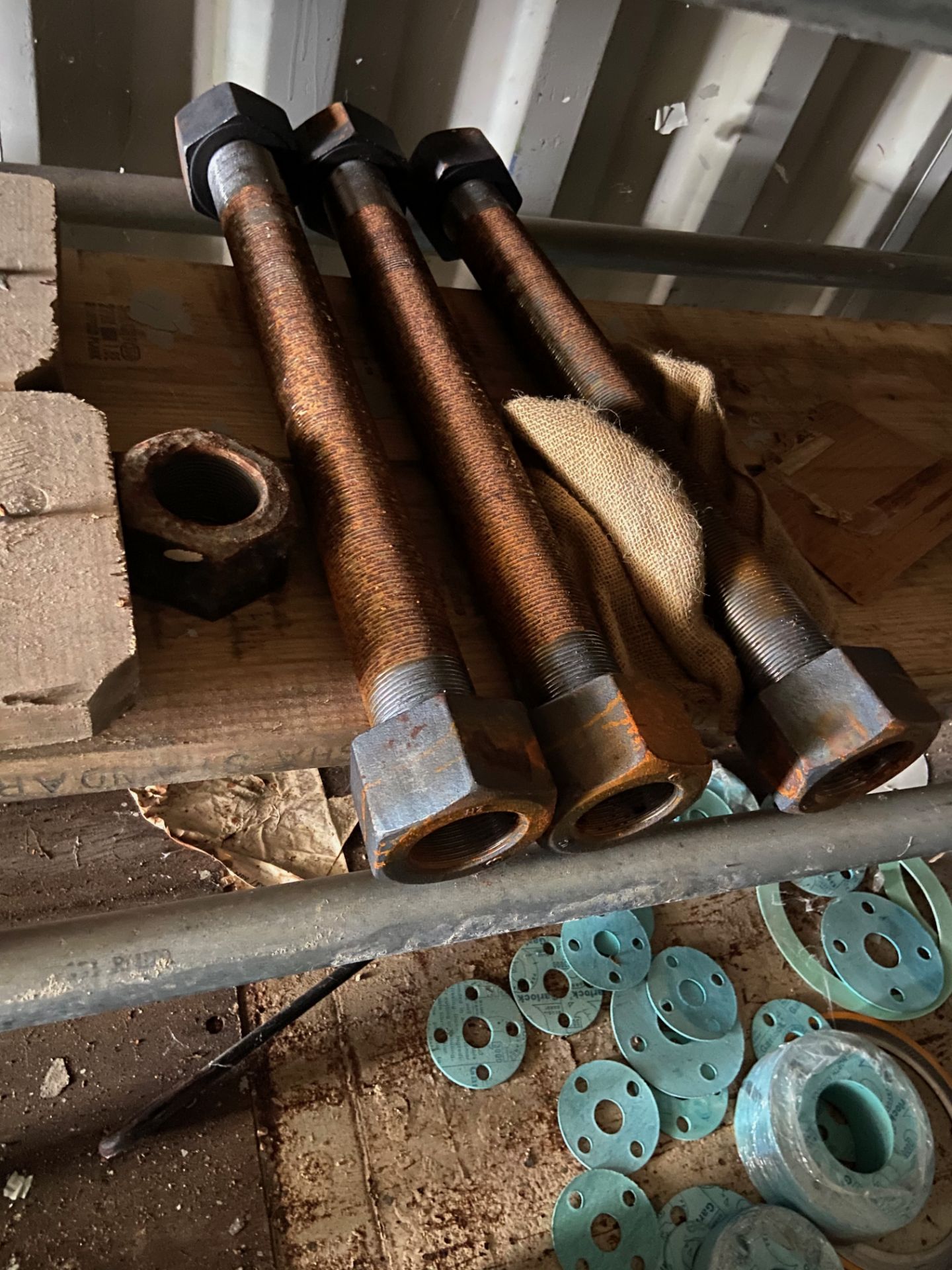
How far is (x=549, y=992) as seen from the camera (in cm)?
156

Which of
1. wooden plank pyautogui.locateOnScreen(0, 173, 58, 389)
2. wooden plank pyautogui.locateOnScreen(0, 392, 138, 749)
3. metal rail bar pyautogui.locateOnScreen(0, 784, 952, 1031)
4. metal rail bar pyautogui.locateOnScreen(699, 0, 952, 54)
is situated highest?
metal rail bar pyautogui.locateOnScreen(699, 0, 952, 54)

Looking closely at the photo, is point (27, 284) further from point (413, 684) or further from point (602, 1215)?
point (602, 1215)

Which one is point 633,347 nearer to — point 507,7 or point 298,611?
point 298,611

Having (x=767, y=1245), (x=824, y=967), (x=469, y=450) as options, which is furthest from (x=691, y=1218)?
(x=469, y=450)

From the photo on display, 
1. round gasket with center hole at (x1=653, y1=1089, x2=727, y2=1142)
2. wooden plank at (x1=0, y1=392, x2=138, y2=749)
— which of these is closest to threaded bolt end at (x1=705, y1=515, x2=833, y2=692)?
wooden plank at (x1=0, y1=392, x2=138, y2=749)

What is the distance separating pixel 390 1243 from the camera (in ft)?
4.16

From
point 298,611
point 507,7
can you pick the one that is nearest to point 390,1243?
point 298,611

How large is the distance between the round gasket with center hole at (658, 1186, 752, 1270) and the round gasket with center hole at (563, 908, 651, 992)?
1.09ft

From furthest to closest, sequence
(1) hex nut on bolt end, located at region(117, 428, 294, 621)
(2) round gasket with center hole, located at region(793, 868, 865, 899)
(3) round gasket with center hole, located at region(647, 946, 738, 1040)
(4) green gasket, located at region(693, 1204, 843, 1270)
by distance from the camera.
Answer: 1. (2) round gasket with center hole, located at region(793, 868, 865, 899)
2. (3) round gasket with center hole, located at region(647, 946, 738, 1040)
3. (4) green gasket, located at region(693, 1204, 843, 1270)
4. (1) hex nut on bolt end, located at region(117, 428, 294, 621)

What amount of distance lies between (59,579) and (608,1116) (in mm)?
1283

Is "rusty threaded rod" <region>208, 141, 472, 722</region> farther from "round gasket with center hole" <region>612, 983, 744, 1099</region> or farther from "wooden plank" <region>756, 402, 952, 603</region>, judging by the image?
"round gasket with center hole" <region>612, 983, 744, 1099</region>

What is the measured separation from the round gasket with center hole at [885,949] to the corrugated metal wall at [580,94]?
68.4 inches

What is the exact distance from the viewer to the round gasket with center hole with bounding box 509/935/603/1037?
60.1 inches

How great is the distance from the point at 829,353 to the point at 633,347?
0.45m
